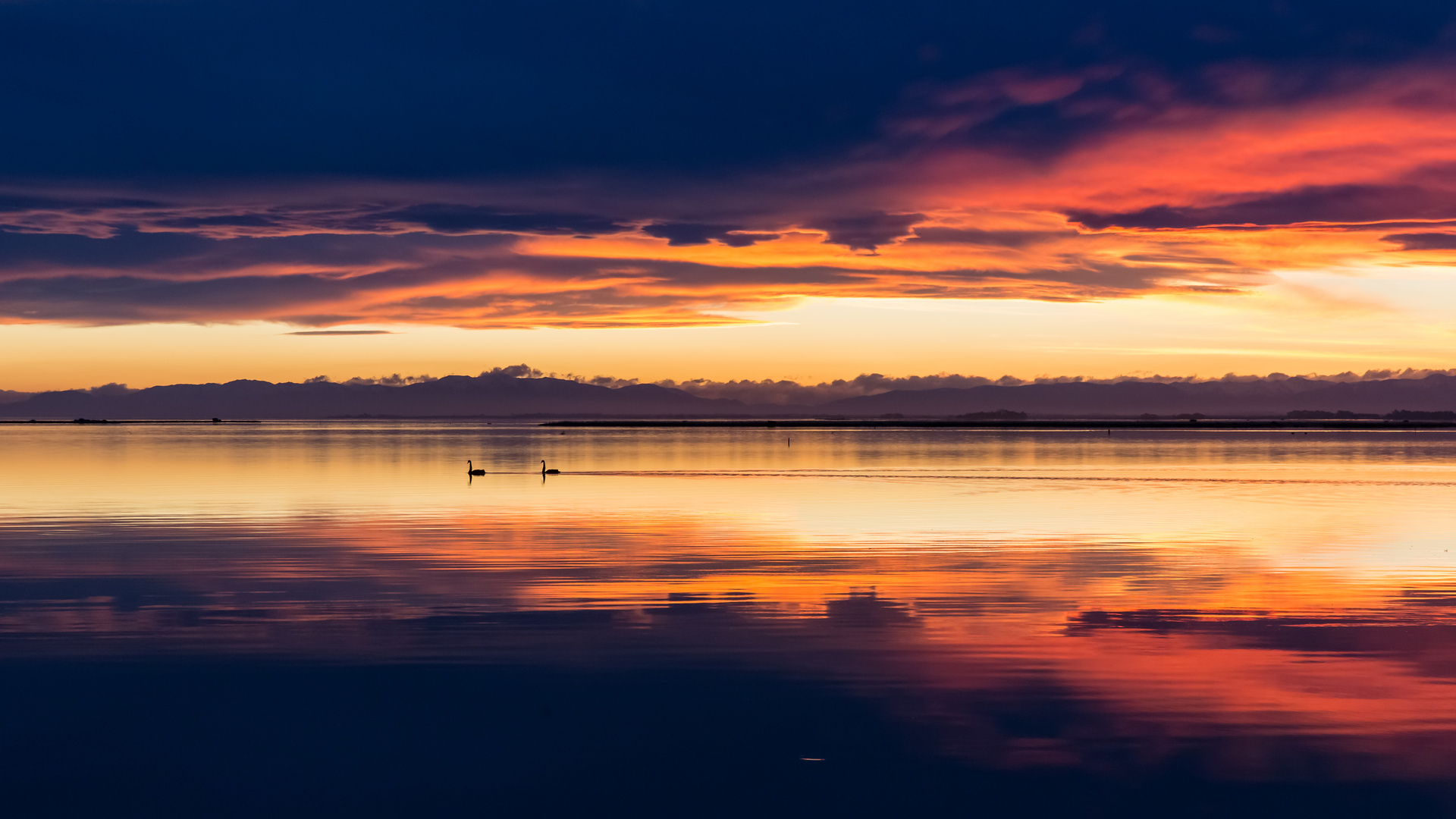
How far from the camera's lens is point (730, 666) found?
16578 mm

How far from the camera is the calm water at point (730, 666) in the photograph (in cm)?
1177

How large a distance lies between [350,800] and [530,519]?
2723 centimetres

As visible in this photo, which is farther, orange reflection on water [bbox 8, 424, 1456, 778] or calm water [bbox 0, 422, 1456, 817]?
orange reflection on water [bbox 8, 424, 1456, 778]

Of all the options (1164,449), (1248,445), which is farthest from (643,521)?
(1248,445)

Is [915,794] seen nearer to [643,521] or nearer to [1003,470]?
[643,521]

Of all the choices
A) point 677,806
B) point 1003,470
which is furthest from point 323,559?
point 1003,470

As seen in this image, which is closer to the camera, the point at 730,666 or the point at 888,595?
the point at 730,666

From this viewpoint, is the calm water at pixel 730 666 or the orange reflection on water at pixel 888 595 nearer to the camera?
the calm water at pixel 730 666

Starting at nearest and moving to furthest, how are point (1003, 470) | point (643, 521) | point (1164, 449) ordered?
point (643, 521), point (1003, 470), point (1164, 449)

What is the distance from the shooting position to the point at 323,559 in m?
27.8

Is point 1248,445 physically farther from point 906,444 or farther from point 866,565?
point 866,565

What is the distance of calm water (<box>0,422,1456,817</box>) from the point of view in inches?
463

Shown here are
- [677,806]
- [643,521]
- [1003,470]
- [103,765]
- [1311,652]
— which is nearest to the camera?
[677,806]

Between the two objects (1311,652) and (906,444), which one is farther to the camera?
(906,444)
